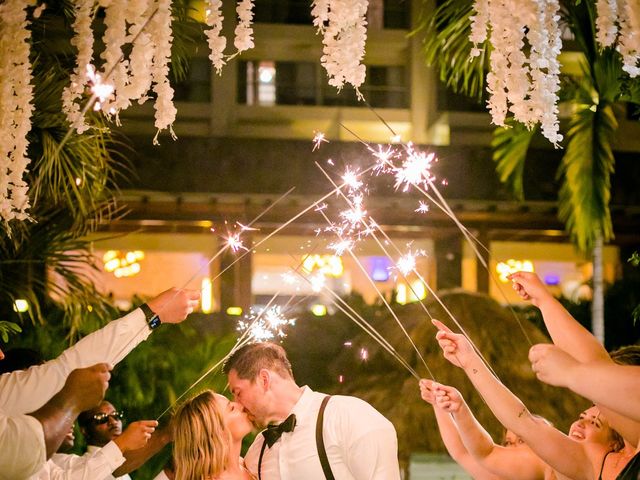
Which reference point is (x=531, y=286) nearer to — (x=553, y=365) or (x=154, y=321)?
(x=553, y=365)

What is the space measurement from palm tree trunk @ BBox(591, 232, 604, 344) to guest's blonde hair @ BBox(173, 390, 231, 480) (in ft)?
18.9

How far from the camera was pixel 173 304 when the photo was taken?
393cm

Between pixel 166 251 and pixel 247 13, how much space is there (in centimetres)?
1595

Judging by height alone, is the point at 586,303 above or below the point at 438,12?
below

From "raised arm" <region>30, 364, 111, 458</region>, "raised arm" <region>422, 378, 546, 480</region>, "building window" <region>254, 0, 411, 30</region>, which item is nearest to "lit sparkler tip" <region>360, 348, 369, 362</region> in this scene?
"raised arm" <region>422, 378, 546, 480</region>

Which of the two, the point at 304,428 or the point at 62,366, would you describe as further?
the point at 304,428

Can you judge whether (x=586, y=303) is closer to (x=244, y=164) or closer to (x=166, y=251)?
(x=244, y=164)

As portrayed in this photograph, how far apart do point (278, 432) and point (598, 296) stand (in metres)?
5.99

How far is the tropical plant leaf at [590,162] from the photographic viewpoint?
7.62 meters

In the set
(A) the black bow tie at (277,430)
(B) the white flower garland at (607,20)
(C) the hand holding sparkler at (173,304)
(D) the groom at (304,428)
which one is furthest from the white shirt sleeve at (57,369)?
(B) the white flower garland at (607,20)

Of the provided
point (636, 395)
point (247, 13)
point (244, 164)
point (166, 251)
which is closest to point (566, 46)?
point (244, 164)

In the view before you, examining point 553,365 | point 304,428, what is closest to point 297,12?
point 304,428

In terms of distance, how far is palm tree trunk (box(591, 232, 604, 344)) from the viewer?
8.94m

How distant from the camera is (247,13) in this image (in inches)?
157
